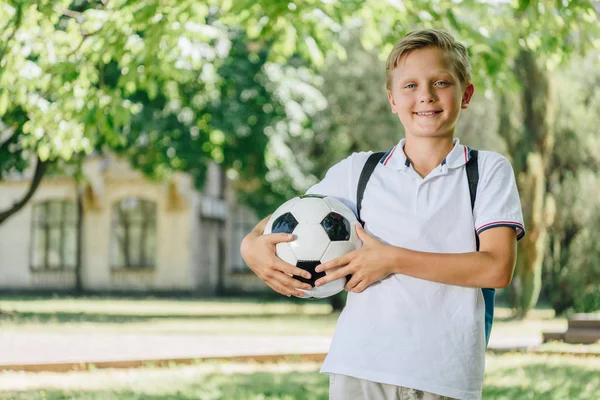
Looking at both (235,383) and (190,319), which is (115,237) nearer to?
(190,319)

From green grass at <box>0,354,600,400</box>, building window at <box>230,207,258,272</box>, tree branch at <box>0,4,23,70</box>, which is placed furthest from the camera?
building window at <box>230,207,258,272</box>

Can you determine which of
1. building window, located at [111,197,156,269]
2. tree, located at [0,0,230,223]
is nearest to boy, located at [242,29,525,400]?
tree, located at [0,0,230,223]

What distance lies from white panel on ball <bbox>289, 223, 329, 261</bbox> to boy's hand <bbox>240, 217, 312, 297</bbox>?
32 mm

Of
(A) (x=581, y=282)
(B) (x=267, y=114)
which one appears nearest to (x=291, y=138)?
(B) (x=267, y=114)

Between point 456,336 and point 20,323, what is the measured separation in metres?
16.1

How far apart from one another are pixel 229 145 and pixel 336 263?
62.7 ft

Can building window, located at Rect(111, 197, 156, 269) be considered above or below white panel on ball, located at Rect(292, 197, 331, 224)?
below

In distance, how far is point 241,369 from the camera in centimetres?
1012

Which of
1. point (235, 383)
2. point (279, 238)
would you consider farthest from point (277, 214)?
point (235, 383)

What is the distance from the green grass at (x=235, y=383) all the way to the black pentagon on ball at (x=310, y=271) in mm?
4924

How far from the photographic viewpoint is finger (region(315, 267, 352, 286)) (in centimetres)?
292

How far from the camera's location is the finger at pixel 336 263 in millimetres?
2912

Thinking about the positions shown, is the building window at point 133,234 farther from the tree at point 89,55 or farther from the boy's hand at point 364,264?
the boy's hand at point 364,264

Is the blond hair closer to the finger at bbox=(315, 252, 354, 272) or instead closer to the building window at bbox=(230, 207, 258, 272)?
the finger at bbox=(315, 252, 354, 272)
